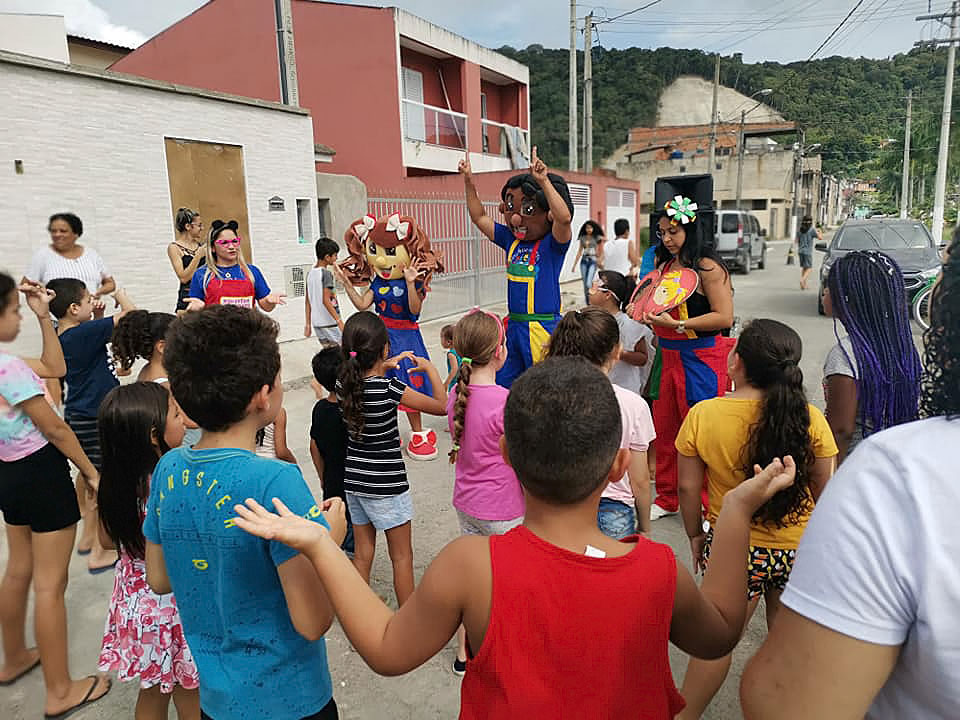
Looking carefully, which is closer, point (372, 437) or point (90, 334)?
point (372, 437)

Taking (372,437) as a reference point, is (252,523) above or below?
above

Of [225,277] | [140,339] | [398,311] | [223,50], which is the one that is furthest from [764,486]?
[223,50]

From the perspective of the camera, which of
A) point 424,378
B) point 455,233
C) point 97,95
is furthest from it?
point 455,233

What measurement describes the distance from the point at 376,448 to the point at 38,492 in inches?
51.8

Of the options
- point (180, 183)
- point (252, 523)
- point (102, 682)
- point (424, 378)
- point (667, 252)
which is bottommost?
point (102, 682)

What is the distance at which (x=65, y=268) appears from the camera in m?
5.35

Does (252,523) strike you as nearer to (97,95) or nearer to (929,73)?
(97,95)

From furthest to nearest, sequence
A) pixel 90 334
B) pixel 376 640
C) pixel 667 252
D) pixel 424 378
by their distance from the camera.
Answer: pixel 424 378, pixel 667 252, pixel 90 334, pixel 376 640

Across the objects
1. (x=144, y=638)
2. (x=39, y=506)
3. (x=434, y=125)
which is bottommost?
(x=144, y=638)

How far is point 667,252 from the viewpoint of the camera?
4.06 meters

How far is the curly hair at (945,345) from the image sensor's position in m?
0.89

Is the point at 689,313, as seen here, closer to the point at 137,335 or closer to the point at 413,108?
the point at 137,335

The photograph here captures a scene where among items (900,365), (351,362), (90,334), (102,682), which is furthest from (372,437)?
(900,365)

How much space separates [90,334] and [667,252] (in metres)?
3.36
